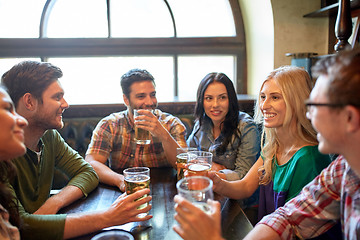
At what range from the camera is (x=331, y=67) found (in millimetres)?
841

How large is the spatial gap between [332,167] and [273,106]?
1.81 ft

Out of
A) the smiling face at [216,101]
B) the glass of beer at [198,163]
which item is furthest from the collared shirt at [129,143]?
the glass of beer at [198,163]

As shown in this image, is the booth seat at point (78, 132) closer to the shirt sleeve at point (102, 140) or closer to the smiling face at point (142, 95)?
the shirt sleeve at point (102, 140)

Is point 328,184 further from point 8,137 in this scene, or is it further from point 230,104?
point 230,104

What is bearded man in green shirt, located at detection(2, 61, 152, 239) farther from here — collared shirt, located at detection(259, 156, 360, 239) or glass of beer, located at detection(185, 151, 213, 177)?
collared shirt, located at detection(259, 156, 360, 239)

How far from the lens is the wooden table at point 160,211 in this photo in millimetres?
1055

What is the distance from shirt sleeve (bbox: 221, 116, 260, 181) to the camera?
2.00 m

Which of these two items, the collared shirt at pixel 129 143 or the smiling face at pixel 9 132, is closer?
the smiling face at pixel 9 132

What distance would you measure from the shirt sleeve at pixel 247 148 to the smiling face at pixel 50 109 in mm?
1178

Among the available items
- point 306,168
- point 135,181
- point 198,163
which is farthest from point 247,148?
point 135,181

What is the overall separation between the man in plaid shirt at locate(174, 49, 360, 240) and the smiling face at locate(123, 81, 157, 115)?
133 centimetres

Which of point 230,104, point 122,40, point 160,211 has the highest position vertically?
point 122,40

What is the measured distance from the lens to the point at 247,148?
207 centimetres

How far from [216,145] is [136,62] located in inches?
73.9
